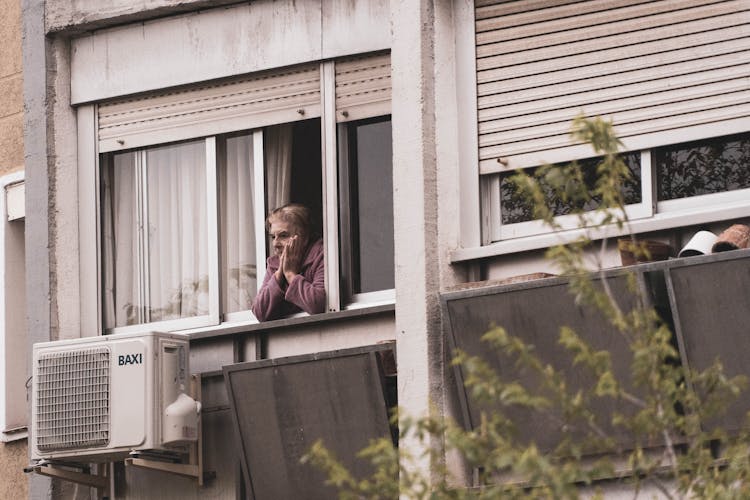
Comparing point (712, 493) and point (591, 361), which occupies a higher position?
point (591, 361)

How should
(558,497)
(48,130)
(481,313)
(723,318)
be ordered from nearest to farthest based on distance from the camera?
(558,497) < (723,318) < (481,313) < (48,130)

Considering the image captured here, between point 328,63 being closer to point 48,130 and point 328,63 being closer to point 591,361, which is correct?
point 48,130

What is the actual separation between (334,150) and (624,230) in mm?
2699

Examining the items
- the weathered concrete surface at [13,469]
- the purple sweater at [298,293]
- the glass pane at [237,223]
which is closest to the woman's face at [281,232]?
the purple sweater at [298,293]

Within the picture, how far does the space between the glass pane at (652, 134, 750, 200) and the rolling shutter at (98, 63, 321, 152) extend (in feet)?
9.12

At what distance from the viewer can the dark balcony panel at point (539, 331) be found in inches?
515

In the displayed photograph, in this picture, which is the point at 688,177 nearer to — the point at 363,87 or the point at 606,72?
the point at 606,72

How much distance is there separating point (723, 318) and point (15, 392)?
664 centimetres

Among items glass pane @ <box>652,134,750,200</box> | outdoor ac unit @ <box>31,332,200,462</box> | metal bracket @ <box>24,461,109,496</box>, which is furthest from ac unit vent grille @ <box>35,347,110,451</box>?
glass pane @ <box>652,134,750,200</box>

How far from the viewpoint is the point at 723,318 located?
12766mm

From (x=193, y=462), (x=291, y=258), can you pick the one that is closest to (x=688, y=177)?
(x=291, y=258)

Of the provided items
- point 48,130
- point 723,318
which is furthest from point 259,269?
point 723,318

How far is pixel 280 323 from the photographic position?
15016 mm

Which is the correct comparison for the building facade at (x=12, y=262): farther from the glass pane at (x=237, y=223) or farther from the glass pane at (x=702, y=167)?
the glass pane at (x=702, y=167)
